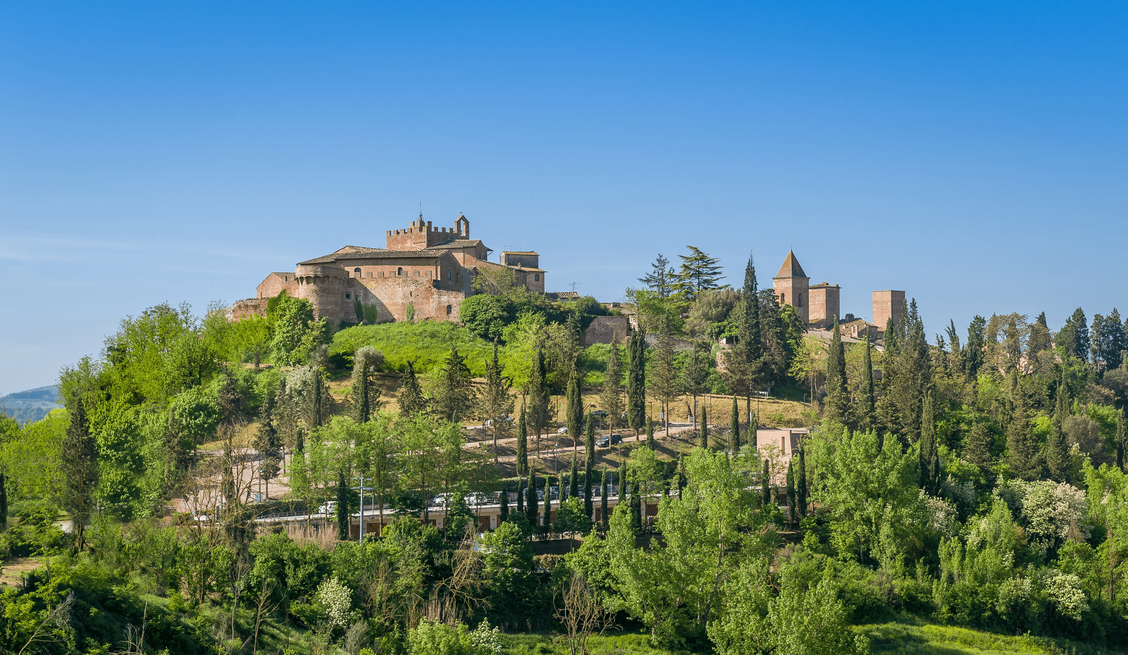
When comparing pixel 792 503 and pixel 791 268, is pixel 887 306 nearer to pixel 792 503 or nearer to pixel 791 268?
pixel 791 268

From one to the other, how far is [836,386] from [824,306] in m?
34.3

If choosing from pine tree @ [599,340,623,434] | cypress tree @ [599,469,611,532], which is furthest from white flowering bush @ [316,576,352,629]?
pine tree @ [599,340,623,434]

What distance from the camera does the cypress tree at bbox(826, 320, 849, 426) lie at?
5503 cm

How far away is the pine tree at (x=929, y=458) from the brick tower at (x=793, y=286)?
3548cm

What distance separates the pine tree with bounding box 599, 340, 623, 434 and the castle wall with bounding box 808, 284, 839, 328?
32.4 metres

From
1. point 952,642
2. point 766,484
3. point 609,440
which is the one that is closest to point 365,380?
point 609,440

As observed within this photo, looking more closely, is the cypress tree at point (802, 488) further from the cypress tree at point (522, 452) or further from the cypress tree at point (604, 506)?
the cypress tree at point (522, 452)

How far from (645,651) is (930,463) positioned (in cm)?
2116

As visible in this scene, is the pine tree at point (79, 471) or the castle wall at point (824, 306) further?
the castle wall at point (824, 306)

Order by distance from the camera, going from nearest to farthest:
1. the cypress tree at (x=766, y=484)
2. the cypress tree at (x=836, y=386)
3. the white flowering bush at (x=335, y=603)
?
the white flowering bush at (x=335, y=603)
the cypress tree at (x=766, y=484)
the cypress tree at (x=836, y=386)

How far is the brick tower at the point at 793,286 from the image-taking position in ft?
292

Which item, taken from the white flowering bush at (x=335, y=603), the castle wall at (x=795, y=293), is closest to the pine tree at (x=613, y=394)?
the white flowering bush at (x=335, y=603)

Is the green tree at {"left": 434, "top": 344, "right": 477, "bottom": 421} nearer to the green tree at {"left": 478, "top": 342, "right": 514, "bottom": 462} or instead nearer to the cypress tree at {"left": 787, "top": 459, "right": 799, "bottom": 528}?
the green tree at {"left": 478, "top": 342, "right": 514, "bottom": 462}

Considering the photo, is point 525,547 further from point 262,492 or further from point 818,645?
point 262,492
